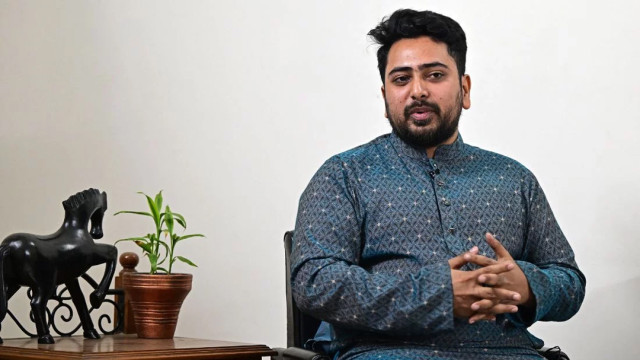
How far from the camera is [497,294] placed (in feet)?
6.40

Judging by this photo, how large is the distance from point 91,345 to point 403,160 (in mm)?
926

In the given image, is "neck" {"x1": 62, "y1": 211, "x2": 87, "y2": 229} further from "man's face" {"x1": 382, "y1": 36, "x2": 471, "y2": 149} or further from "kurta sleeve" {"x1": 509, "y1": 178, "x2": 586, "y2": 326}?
"kurta sleeve" {"x1": 509, "y1": 178, "x2": 586, "y2": 326}

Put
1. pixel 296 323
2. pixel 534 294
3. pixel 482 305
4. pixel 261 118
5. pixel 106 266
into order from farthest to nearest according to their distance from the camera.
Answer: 1. pixel 261 118
2. pixel 106 266
3. pixel 296 323
4. pixel 534 294
5. pixel 482 305

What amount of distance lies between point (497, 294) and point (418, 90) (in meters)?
0.57

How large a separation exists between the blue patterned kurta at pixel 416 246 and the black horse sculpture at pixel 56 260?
641 mm

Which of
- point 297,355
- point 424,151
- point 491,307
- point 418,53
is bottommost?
point 297,355

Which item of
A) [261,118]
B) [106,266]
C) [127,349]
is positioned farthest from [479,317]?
[261,118]

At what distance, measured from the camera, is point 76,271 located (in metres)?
2.40

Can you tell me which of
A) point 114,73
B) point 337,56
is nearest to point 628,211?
point 337,56

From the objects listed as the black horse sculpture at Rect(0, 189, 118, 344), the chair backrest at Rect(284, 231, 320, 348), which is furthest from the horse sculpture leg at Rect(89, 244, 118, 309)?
the chair backrest at Rect(284, 231, 320, 348)

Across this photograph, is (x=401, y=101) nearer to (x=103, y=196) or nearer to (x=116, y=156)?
(x=103, y=196)

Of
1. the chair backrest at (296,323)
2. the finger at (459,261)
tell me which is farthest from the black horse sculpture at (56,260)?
the finger at (459,261)

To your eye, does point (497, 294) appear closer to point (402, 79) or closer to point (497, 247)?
point (497, 247)

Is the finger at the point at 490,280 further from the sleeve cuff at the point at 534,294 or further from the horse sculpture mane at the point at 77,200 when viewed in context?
the horse sculpture mane at the point at 77,200
